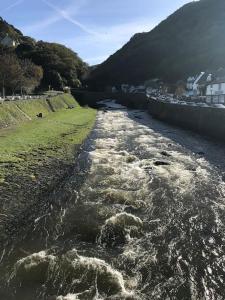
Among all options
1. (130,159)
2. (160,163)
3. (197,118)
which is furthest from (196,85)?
(160,163)

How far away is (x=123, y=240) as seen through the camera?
16359 millimetres

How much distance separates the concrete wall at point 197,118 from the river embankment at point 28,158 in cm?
1415

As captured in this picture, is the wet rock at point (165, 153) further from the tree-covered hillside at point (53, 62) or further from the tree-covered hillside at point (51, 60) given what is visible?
the tree-covered hillside at point (53, 62)

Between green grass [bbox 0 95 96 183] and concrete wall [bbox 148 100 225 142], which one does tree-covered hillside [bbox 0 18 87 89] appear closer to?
concrete wall [bbox 148 100 225 142]

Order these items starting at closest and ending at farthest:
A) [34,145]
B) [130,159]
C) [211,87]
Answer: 1. [130,159]
2. [34,145]
3. [211,87]

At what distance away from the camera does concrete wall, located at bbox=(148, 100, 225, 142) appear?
44906 millimetres

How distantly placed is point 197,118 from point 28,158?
29512mm

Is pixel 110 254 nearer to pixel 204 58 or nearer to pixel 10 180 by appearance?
pixel 10 180

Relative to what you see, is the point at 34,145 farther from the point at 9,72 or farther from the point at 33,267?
the point at 9,72

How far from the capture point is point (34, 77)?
3868 inches

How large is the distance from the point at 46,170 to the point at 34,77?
7493 centimetres

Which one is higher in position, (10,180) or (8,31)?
(8,31)

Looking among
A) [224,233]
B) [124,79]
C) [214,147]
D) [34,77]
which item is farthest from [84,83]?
[224,233]

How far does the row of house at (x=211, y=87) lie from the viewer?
8084cm
